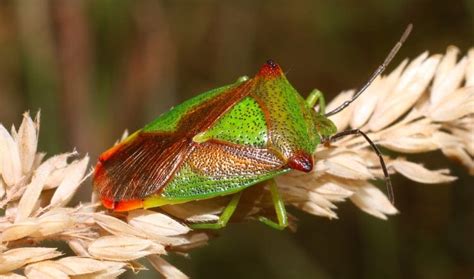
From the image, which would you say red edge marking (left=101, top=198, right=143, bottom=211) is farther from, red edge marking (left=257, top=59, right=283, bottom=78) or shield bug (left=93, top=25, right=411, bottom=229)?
red edge marking (left=257, top=59, right=283, bottom=78)

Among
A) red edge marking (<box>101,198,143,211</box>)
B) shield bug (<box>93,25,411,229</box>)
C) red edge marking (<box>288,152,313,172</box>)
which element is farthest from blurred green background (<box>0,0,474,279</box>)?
red edge marking (<box>101,198,143,211</box>)

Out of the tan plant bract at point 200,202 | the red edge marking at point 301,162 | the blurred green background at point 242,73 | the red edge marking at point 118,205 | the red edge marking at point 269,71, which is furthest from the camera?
the blurred green background at point 242,73

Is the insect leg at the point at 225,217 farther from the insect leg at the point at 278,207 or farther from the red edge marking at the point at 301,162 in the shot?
the red edge marking at the point at 301,162

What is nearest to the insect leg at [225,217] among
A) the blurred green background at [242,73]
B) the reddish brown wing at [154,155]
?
the reddish brown wing at [154,155]

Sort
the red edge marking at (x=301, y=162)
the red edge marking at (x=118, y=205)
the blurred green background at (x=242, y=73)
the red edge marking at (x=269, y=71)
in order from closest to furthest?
1. the red edge marking at (x=118, y=205)
2. the red edge marking at (x=301, y=162)
3. the red edge marking at (x=269, y=71)
4. the blurred green background at (x=242, y=73)

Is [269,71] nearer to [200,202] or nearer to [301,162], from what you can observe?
[301,162]

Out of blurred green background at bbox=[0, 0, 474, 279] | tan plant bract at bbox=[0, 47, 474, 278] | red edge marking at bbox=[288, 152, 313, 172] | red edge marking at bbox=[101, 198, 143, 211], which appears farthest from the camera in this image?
blurred green background at bbox=[0, 0, 474, 279]

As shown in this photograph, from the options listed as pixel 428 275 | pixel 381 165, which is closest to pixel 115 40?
pixel 428 275
